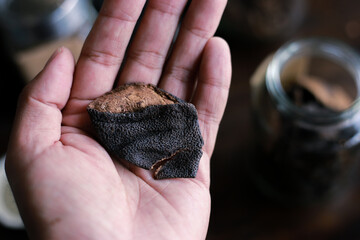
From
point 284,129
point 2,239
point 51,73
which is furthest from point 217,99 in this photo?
point 2,239

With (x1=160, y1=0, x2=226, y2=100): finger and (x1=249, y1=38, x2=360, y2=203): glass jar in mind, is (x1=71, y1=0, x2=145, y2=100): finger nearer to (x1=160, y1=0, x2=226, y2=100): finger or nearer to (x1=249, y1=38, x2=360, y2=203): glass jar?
(x1=160, y1=0, x2=226, y2=100): finger

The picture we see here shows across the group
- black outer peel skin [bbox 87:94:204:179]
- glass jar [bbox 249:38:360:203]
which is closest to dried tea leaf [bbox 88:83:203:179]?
black outer peel skin [bbox 87:94:204:179]

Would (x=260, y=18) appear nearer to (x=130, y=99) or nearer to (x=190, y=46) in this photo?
(x=190, y=46)

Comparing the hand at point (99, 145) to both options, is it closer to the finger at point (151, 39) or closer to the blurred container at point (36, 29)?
the finger at point (151, 39)

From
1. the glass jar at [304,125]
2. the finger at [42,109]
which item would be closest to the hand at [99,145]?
the finger at [42,109]

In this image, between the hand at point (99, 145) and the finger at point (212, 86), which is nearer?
the hand at point (99, 145)

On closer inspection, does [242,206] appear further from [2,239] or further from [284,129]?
[2,239]
